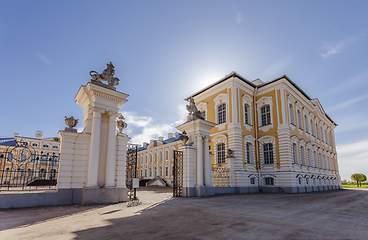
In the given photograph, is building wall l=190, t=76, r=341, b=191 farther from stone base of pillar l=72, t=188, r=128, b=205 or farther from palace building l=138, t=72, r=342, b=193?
stone base of pillar l=72, t=188, r=128, b=205

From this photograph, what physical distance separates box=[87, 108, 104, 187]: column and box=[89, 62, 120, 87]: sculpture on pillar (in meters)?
1.68

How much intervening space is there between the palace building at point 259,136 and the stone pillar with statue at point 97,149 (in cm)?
1155

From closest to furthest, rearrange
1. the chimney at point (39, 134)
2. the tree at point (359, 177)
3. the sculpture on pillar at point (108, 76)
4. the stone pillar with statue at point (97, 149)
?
the stone pillar with statue at point (97, 149) → the sculpture on pillar at point (108, 76) → the chimney at point (39, 134) → the tree at point (359, 177)

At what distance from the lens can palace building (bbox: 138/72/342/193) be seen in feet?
76.7

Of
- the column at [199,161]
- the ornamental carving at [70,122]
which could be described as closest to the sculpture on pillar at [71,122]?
the ornamental carving at [70,122]

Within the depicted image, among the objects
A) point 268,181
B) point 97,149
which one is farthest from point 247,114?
point 97,149

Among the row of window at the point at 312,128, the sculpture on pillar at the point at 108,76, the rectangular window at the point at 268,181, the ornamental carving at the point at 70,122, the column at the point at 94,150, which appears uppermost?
the row of window at the point at 312,128

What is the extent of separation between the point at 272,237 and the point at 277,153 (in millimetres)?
21009

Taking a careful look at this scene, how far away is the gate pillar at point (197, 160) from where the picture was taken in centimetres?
1529

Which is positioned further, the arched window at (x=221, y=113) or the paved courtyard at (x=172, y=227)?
the arched window at (x=221, y=113)

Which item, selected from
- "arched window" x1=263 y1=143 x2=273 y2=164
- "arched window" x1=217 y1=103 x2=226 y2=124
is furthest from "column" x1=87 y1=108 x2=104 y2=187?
"arched window" x1=263 y1=143 x2=273 y2=164

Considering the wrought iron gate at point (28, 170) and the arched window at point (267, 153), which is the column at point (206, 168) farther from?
the arched window at point (267, 153)

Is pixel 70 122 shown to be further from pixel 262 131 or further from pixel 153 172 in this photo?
pixel 153 172

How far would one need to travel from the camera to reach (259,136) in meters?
26.3
